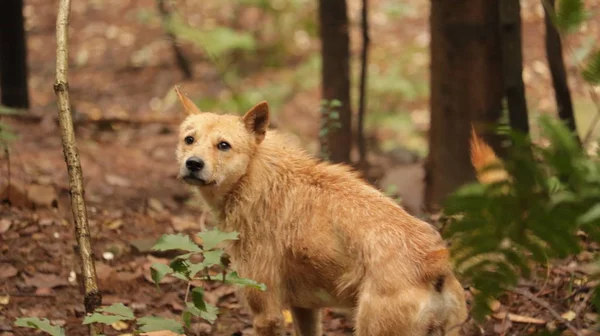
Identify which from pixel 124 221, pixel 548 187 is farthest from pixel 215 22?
pixel 548 187

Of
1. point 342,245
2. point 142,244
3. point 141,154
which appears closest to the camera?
point 342,245

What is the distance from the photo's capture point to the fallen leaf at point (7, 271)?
6.66m

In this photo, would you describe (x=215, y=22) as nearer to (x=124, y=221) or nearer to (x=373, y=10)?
(x=373, y=10)

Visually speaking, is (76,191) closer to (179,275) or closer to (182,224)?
(179,275)

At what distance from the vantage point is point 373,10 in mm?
22406

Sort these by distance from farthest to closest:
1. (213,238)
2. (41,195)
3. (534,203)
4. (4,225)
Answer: (41,195) → (4,225) → (213,238) → (534,203)

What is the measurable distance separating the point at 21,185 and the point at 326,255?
14.0ft

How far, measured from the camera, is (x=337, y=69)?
10125 millimetres

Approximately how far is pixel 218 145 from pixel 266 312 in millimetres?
1294

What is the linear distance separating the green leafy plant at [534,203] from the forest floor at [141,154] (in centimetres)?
91

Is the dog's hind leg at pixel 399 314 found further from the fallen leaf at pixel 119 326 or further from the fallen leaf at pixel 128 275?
the fallen leaf at pixel 128 275

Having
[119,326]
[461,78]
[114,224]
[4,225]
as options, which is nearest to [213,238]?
[119,326]

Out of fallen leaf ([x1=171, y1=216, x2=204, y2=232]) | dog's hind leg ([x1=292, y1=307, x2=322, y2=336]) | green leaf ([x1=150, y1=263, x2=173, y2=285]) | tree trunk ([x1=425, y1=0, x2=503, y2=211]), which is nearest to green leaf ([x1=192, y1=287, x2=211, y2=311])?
green leaf ([x1=150, y1=263, x2=173, y2=285])

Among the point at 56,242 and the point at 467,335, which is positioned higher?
the point at 56,242
